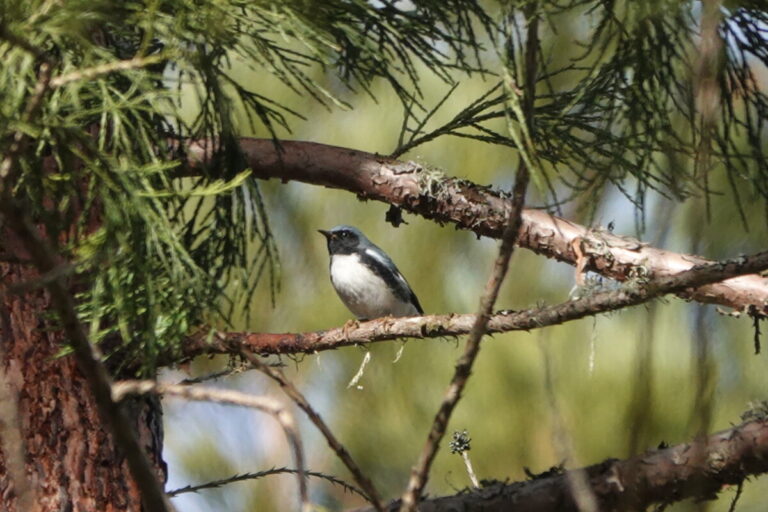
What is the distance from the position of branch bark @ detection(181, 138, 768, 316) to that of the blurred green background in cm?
101

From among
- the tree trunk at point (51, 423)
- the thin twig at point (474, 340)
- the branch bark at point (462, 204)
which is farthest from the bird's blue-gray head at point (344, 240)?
the thin twig at point (474, 340)

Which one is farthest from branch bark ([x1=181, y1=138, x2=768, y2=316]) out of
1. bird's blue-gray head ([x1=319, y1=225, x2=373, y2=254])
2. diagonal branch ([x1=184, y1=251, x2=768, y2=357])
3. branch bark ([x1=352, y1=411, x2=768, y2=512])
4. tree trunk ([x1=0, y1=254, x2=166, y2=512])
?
bird's blue-gray head ([x1=319, y1=225, x2=373, y2=254])

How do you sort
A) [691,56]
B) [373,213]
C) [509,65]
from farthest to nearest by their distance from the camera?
[373,213] < [691,56] < [509,65]

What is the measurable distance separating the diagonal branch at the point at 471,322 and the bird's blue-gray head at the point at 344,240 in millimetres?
1906

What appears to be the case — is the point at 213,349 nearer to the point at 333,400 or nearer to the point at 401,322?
the point at 401,322

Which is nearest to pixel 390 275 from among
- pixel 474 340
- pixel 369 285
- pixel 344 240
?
pixel 369 285

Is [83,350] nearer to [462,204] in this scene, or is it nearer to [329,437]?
[329,437]

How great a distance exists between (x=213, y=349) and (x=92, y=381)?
115 centimetres

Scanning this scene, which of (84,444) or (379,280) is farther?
(379,280)

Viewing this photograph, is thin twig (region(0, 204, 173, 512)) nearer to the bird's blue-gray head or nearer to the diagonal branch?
the diagonal branch

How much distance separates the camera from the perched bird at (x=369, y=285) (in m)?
4.09

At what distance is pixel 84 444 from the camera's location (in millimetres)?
2195

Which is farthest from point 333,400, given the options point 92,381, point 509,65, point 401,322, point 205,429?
point 92,381

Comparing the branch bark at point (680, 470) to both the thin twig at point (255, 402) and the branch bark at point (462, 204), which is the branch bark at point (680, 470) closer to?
the branch bark at point (462, 204)
